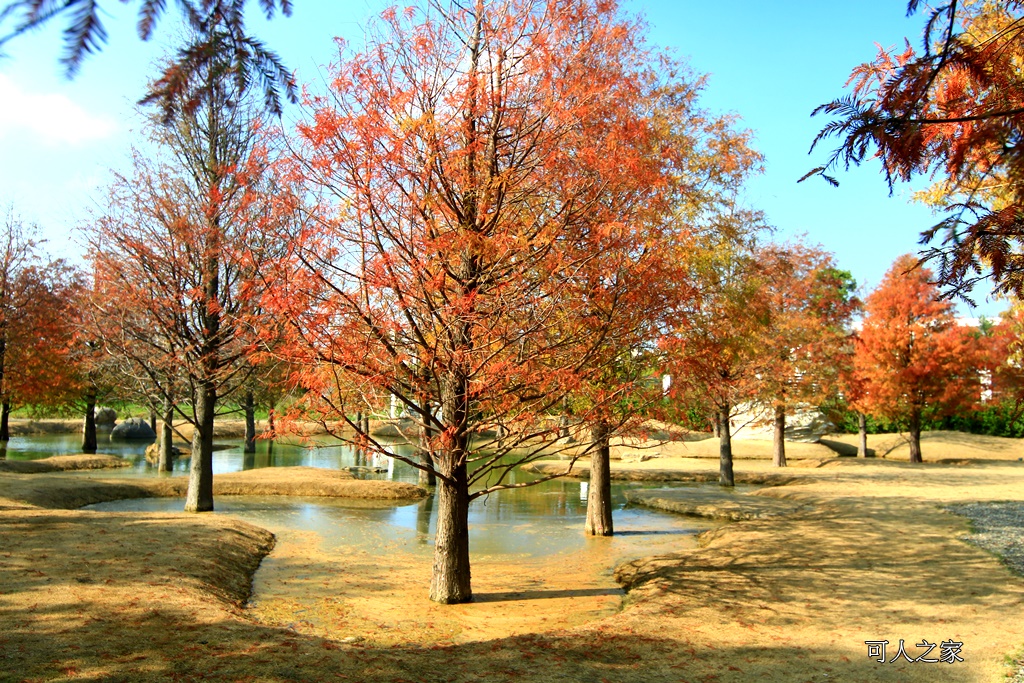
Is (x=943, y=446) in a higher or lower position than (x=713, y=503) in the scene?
higher

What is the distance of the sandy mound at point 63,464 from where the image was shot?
2024 centimetres

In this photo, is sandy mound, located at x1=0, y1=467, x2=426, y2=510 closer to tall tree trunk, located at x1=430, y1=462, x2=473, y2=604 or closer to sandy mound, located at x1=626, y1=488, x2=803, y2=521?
sandy mound, located at x1=626, y1=488, x2=803, y2=521

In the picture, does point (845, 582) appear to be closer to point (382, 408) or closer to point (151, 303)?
point (382, 408)

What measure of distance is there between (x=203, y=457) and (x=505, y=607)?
911cm

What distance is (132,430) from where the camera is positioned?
39312 millimetres

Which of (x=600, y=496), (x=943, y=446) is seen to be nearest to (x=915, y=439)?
(x=943, y=446)

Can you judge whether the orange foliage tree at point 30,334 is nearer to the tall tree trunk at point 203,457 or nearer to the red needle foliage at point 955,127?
the tall tree trunk at point 203,457

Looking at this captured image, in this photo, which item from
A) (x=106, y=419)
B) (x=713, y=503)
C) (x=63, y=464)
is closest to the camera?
(x=713, y=503)

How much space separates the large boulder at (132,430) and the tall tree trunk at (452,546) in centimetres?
3648

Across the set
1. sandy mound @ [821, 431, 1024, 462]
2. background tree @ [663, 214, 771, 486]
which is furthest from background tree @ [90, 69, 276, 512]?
sandy mound @ [821, 431, 1024, 462]

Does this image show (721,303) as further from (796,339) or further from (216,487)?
(216,487)

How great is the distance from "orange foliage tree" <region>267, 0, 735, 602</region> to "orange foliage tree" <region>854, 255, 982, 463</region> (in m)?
21.8

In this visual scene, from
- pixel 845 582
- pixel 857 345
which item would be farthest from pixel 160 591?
pixel 857 345

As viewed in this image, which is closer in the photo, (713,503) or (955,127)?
(955,127)
